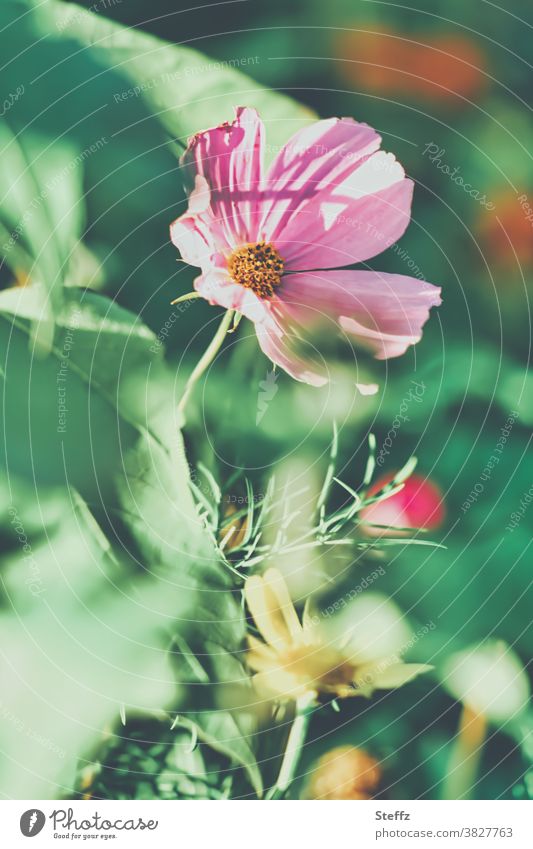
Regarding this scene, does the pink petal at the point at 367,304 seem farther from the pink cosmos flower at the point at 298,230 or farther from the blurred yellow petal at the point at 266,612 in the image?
the blurred yellow petal at the point at 266,612

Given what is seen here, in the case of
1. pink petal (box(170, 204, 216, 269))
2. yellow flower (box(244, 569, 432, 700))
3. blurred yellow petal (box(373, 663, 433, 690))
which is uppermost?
pink petal (box(170, 204, 216, 269))

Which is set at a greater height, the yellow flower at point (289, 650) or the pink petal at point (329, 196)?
the pink petal at point (329, 196)

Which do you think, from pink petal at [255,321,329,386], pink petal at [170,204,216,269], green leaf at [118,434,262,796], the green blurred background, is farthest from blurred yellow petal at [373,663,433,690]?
pink petal at [170,204,216,269]

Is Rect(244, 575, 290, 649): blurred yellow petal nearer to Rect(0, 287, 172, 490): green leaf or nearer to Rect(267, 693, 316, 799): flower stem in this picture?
Rect(267, 693, 316, 799): flower stem

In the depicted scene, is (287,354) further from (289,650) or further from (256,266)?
(289,650)

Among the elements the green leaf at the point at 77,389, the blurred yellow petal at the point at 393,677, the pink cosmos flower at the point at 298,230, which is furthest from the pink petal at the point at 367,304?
the blurred yellow petal at the point at 393,677

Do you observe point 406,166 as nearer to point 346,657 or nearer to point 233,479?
point 233,479

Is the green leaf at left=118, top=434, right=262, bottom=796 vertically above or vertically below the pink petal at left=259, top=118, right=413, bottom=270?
below
